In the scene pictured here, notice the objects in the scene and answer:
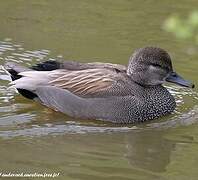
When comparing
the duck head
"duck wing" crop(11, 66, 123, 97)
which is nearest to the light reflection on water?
"duck wing" crop(11, 66, 123, 97)

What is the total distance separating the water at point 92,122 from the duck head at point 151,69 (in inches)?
20.1

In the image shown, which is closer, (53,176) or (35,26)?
(53,176)

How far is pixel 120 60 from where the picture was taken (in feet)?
36.7

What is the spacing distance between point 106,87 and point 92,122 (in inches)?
20.2

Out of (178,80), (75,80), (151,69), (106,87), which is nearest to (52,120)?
(75,80)

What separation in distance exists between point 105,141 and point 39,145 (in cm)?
85

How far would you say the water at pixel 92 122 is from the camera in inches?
288

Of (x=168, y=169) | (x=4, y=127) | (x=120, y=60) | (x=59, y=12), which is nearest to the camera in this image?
(x=168, y=169)

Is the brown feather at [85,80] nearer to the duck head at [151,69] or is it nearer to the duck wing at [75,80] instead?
the duck wing at [75,80]

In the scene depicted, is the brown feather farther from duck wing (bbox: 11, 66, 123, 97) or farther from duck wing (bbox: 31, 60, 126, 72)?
duck wing (bbox: 31, 60, 126, 72)

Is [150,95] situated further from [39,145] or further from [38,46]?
[38,46]

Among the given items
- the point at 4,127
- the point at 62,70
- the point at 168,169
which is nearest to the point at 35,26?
the point at 62,70

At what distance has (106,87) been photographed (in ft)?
29.6

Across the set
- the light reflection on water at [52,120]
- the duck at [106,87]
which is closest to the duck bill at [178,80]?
the duck at [106,87]
